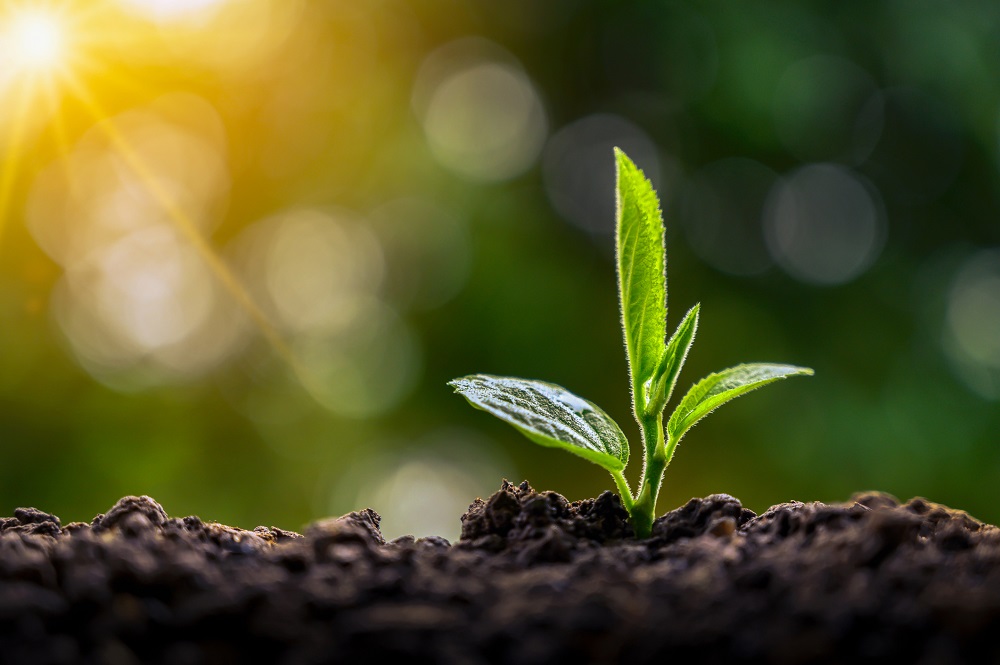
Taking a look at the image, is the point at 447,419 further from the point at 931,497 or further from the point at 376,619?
the point at 376,619

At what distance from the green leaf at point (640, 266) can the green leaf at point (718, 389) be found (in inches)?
2.5

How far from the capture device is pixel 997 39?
507 cm

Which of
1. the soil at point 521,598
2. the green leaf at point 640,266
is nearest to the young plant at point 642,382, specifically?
the green leaf at point 640,266

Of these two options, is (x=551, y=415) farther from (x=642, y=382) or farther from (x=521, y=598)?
(x=521, y=598)

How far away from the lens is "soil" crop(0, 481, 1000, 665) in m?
0.76

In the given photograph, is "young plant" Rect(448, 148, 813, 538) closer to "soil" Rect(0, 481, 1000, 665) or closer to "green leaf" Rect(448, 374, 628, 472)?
"green leaf" Rect(448, 374, 628, 472)

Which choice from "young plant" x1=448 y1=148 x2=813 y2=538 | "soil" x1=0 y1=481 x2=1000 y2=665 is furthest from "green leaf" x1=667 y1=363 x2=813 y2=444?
"soil" x1=0 y1=481 x2=1000 y2=665

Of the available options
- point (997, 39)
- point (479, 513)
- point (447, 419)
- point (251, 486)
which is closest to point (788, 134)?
point (997, 39)

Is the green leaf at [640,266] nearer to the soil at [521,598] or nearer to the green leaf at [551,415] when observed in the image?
the green leaf at [551,415]

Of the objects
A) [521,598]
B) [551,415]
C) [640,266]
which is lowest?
[521,598]

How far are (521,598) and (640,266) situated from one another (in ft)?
2.04

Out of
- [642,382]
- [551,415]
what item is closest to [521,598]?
[551,415]

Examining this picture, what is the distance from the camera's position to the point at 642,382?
4.44ft

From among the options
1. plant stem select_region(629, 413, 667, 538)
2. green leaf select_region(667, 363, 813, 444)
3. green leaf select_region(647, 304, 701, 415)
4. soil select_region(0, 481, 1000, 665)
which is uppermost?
green leaf select_region(647, 304, 701, 415)
